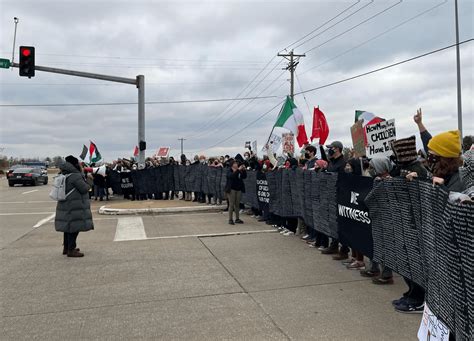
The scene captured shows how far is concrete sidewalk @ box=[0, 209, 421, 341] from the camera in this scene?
4363mm

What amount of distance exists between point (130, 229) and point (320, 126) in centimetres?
578

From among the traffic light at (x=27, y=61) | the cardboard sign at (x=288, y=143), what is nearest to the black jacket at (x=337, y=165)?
the cardboard sign at (x=288, y=143)

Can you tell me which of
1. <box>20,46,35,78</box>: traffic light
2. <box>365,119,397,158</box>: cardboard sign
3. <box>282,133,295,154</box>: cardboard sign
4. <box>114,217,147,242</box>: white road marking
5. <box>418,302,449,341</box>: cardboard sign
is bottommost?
<box>114,217,147,242</box>: white road marking

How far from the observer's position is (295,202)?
365 inches

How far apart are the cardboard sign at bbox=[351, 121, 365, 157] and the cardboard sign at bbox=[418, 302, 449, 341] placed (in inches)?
166

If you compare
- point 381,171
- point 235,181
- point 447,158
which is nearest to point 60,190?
point 235,181

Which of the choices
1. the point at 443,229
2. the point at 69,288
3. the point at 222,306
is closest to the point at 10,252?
the point at 69,288

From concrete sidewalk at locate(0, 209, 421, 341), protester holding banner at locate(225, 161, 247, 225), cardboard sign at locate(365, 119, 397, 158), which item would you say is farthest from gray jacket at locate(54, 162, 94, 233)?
cardboard sign at locate(365, 119, 397, 158)

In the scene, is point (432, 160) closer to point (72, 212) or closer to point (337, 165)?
point (337, 165)

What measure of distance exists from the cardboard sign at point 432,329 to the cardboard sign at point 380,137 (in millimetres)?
3431

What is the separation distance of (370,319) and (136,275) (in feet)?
11.9

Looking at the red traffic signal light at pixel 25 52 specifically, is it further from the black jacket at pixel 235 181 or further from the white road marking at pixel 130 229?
the black jacket at pixel 235 181

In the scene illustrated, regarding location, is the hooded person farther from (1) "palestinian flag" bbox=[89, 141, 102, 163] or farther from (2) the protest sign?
(1) "palestinian flag" bbox=[89, 141, 102, 163]

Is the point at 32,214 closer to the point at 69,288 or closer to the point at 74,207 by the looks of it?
the point at 74,207
